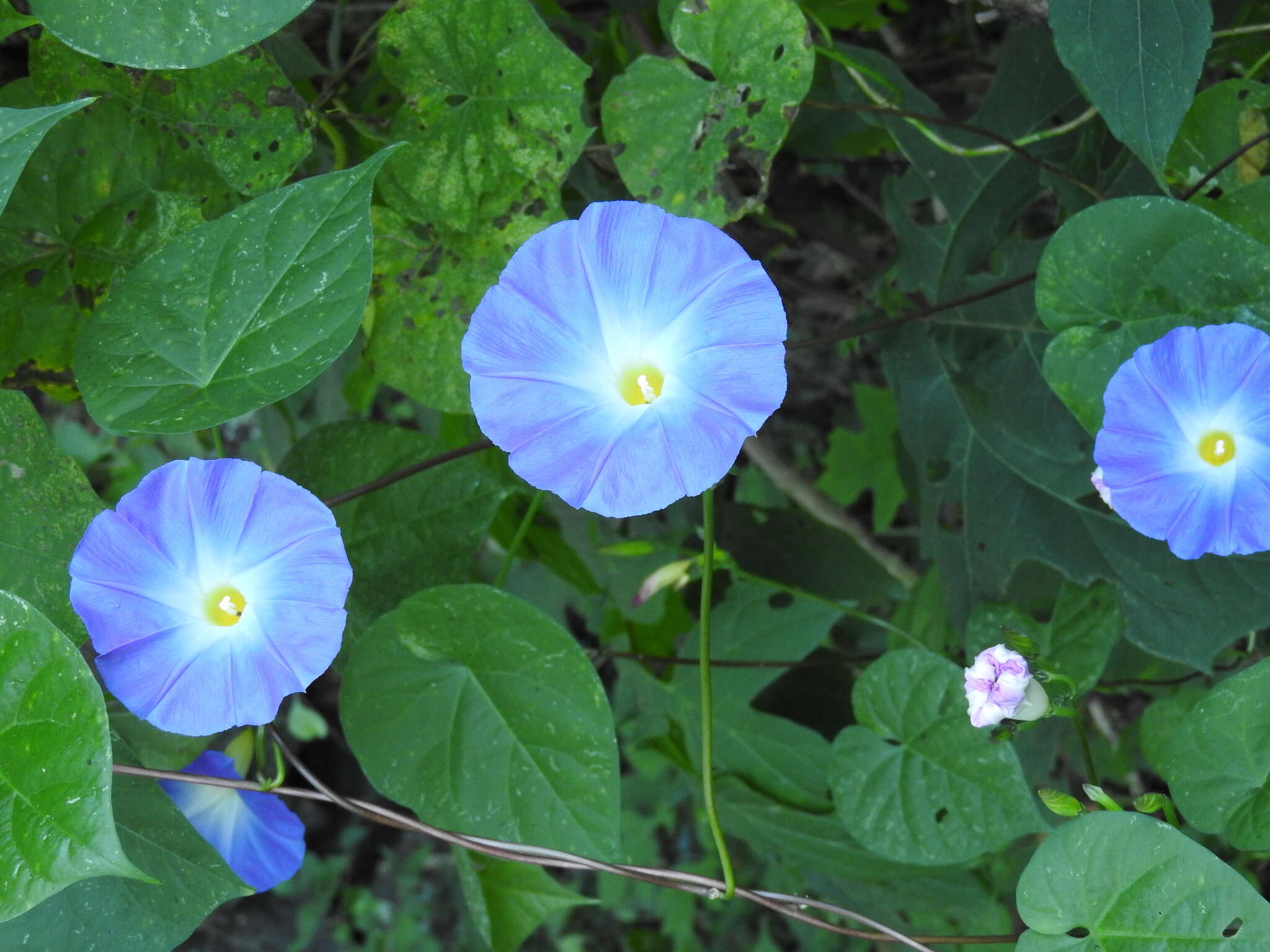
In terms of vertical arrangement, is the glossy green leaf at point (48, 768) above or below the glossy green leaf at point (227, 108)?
below

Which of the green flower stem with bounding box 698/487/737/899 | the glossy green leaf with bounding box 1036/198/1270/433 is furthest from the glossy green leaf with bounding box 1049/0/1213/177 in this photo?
the green flower stem with bounding box 698/487/737/899

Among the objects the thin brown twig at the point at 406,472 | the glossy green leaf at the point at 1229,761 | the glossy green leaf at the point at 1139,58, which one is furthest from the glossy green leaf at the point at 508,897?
the glossy green leaf at the point at 1139,58

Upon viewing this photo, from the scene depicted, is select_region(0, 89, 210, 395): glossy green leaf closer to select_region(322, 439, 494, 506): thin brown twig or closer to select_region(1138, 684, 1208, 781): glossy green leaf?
select_region(322, 439, 494, 506): thin brown twig

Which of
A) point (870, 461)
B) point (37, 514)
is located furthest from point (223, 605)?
point (870, 461)

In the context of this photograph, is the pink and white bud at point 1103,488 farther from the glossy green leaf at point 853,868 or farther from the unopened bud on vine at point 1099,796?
the glossy green leaf at point 853,868

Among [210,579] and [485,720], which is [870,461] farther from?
[210,579]

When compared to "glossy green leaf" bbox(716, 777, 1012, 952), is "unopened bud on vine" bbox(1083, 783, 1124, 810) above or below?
above
